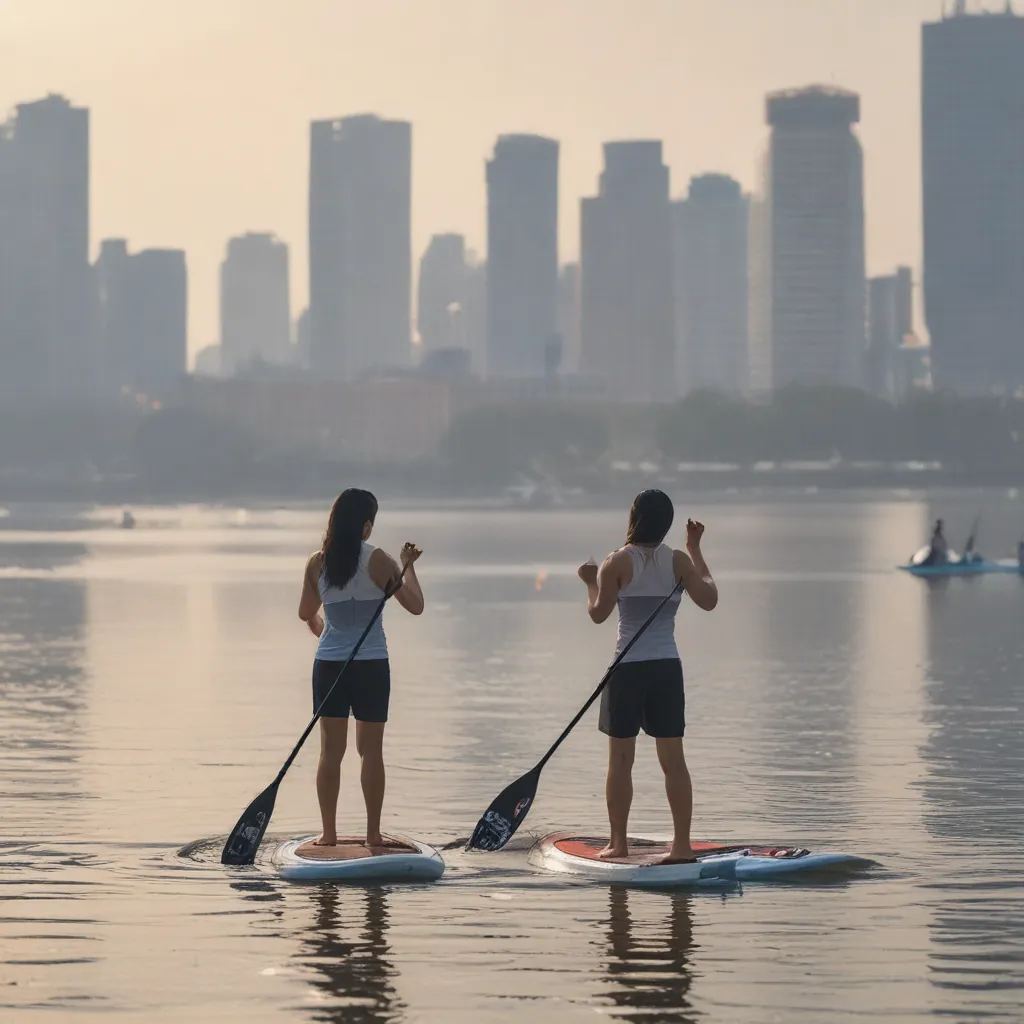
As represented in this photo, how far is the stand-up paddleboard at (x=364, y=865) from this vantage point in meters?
12.8

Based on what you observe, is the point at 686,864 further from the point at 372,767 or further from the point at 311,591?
the point at 311,591

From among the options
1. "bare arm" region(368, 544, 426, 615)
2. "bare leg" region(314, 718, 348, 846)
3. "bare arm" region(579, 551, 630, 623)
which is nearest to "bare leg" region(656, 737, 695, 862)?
"bare arm" region(579, 551, 630, 623)

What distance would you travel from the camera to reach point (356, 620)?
1302 cm

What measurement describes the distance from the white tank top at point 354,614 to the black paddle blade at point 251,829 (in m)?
0.97

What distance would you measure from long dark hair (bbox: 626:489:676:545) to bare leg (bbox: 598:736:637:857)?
1.14 metres

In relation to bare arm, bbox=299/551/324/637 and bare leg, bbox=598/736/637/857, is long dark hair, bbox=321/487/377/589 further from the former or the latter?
bare leg, bbox=598/736/637/857

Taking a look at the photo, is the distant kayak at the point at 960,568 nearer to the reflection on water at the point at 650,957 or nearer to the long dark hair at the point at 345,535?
the long dark hair at the point at 345,535

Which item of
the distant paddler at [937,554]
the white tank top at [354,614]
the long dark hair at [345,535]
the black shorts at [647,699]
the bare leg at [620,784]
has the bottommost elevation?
the distant paddler at [937,554]

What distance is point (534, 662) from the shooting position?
111 ft

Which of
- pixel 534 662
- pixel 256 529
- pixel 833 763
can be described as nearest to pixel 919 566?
pixel 534 662

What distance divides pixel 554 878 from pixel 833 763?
720 centimetres

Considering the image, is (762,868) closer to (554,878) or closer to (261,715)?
(554,878)

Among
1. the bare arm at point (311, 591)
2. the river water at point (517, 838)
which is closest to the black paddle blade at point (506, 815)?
the river water at point (517, 838)

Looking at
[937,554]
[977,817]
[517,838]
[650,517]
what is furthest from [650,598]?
[937,554]
